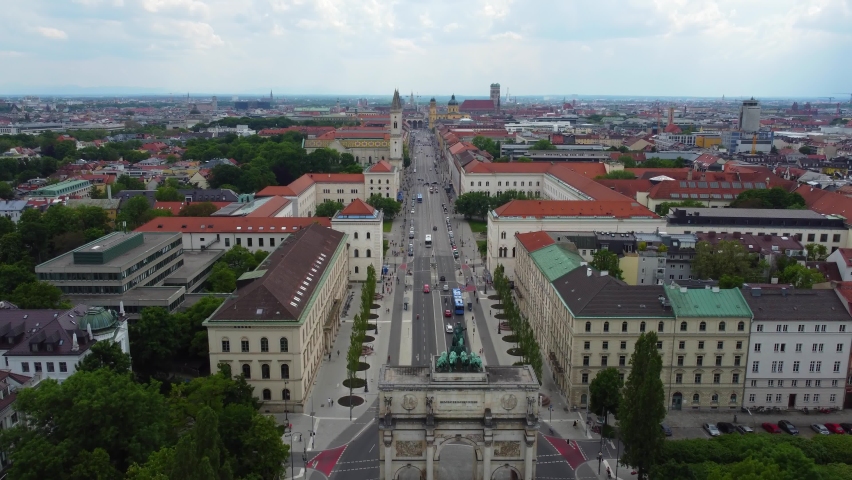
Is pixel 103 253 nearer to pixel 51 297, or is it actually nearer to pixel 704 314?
pixel 51 297

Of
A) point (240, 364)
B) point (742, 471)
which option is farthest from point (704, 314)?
point (240, 364)

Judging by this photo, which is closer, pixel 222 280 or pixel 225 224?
pixel 222 280

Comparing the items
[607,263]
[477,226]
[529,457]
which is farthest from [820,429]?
[477,226]

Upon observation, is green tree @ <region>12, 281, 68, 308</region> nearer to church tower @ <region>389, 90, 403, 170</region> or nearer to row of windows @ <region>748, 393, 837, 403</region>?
row of windows @ <region>748, 393, 837, 403</region>

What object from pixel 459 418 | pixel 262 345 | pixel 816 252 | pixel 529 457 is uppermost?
pixel 816 252

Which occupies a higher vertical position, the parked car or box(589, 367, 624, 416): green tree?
box(589, 367, 624, 416): green tree

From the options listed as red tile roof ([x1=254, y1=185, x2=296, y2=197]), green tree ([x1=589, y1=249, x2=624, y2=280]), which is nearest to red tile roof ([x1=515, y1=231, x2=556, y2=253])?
green tree ([x1=589, y1=249, x2=624, y2=280])

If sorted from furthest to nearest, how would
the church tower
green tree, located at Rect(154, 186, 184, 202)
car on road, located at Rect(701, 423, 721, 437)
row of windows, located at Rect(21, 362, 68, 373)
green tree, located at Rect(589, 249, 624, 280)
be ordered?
the church tower → green tree, located at Rect(154, 186, 184, 202) → green tree, located at Rect(589, 249, 624, 280) → car on road, located at Rect(701, 423, 721, 437) → row of windows, located at Rect(21, 362, 68, 373)

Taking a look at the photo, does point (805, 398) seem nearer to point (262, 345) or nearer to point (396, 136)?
point (262, 345)
